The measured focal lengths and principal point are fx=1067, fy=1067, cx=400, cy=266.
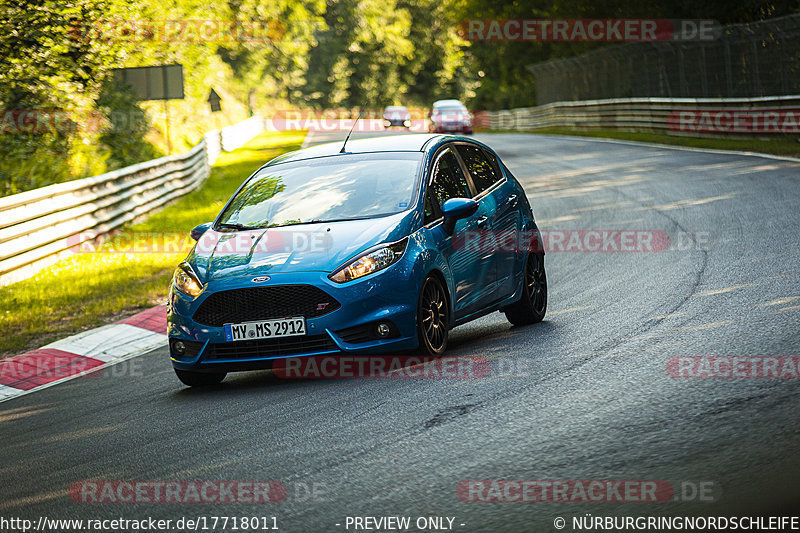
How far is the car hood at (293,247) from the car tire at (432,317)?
0.44 meters

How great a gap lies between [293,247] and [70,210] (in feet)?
28.6

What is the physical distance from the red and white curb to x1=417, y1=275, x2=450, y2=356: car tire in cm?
332

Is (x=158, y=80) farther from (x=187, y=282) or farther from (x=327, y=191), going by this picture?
(x=187, y=282)

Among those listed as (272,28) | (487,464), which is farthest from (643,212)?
(272,28)

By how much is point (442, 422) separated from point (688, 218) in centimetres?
984

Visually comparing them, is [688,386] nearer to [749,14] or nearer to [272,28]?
[749,14]

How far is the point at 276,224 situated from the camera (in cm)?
806

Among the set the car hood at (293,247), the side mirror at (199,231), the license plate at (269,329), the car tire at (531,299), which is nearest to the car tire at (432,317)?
the car hood at (293,247)

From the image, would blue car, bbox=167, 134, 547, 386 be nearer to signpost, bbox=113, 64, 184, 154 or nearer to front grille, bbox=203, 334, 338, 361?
front grille, bbox=203, 334, 338, 361

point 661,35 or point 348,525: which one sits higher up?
point 661,35

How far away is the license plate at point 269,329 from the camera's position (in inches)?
280

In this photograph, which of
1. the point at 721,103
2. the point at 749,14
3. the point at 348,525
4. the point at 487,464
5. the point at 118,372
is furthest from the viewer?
the point at 749,14

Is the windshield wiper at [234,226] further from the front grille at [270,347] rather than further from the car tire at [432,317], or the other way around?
the car tire at [432,317]

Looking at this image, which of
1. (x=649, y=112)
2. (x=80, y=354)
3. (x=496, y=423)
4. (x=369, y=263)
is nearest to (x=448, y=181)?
(x=369, y=263)
